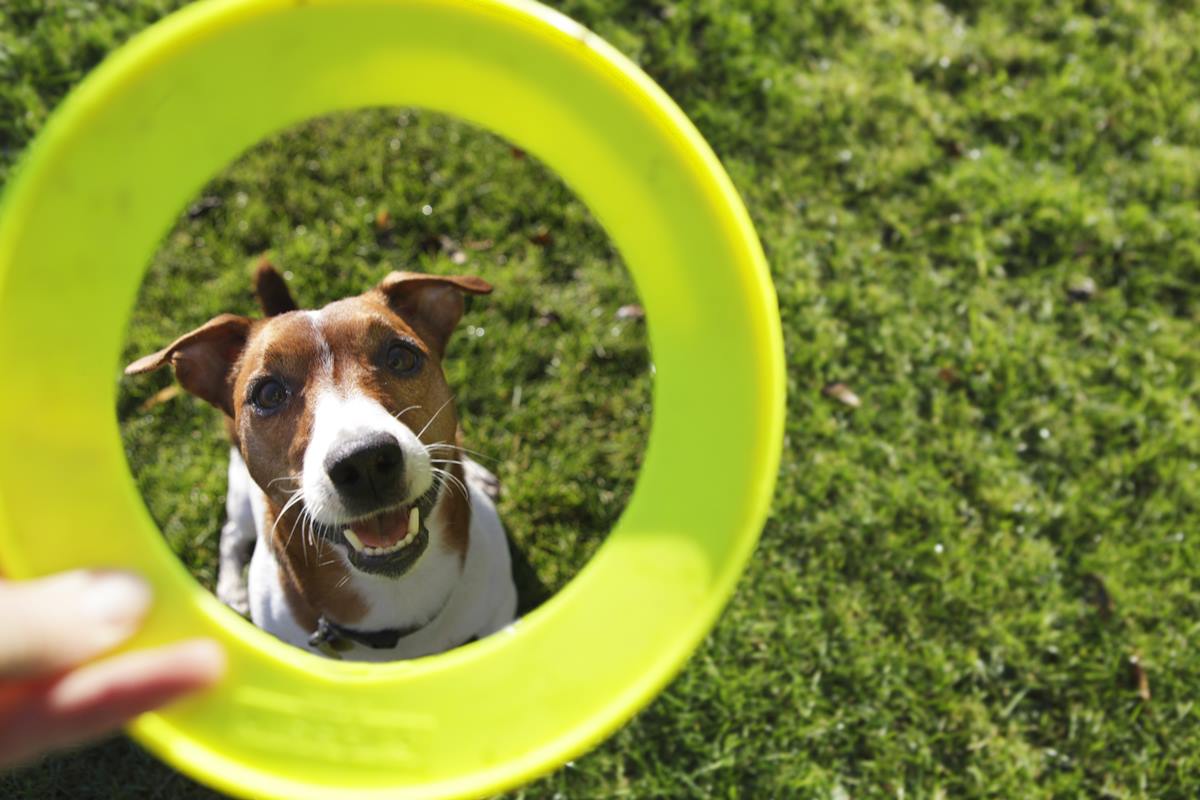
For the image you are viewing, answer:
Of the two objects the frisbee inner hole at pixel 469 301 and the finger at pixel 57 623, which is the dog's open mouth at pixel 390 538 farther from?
the frisbee inner hole at pixel 469 301

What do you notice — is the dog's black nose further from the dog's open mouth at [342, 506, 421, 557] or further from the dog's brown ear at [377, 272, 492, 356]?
the dog's brown ear at [377, 272, 492, 356]

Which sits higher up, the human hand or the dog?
the human hand

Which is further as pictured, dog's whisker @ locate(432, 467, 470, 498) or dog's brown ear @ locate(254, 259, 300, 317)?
dog's brown ear @ locate(254, 259, 300, 317)

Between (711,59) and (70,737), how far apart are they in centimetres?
525

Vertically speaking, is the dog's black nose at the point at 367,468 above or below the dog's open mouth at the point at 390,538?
above

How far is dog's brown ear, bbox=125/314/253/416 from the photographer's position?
3512mm

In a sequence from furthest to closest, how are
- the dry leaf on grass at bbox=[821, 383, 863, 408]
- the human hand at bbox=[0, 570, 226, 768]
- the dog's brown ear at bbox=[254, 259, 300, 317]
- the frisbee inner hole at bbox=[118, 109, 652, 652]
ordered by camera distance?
the dry leaf on grass at bbox=[821, 383, 863, 408] < the frisbee inner hole at bbox=[118, 109, 652, 652] < the dog's brown ear at bbox=[254, 259, 300, 317] < the human hand at bbox=[0, 570, 226, 768]

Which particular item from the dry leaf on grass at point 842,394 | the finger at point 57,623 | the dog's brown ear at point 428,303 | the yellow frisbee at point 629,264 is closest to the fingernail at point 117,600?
the finger at point 57,623

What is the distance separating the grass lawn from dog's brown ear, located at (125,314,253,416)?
1.36 metres

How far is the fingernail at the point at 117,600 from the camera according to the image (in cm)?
216

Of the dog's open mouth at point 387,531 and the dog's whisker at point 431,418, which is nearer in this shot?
the dog's open mouth at point 387,531

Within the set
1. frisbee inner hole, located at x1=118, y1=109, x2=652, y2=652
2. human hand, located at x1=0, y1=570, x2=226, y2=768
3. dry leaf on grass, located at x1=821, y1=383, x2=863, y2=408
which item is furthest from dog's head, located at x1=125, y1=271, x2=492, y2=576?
dry leaf on grass, located at x1=821, y1=383, x2=863, y2=408

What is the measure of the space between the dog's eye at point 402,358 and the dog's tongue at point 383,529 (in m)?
0.53

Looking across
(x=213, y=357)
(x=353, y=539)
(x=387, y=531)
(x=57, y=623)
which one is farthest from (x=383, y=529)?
(x=57, y=623)
